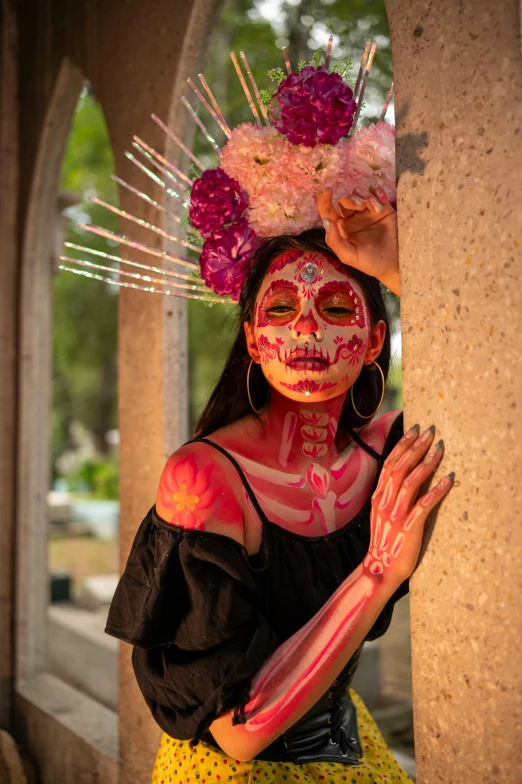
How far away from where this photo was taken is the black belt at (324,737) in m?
1.69

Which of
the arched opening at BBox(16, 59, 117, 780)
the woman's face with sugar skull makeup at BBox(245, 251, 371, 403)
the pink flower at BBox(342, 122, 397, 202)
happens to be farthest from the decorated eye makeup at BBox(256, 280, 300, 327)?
the arched opening at BBox(16, 59, 117, 780)

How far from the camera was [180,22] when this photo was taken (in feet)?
8.16

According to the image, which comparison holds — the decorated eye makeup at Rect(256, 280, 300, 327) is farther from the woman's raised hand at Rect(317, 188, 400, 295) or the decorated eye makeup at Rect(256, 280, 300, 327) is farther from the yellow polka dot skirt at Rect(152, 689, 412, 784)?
the yellow polka dot skirt at Rect(152, 689, 412, 784)

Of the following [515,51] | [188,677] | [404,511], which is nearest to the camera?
[515,51]

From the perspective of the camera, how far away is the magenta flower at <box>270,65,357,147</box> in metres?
1.59

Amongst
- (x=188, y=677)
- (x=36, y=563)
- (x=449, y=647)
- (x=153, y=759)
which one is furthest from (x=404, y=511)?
(x=36, y=563)

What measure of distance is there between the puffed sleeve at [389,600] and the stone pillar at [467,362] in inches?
13.0

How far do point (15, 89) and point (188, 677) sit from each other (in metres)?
3.29

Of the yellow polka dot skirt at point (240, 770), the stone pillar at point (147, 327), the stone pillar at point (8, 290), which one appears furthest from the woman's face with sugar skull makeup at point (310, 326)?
the stone pillar at point (8, 290)

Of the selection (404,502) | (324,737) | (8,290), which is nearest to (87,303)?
(8,290)

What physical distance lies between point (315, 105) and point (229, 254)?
399mm

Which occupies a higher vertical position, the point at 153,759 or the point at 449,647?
the point at 449,647

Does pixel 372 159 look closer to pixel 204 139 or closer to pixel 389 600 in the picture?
pixel 389 600

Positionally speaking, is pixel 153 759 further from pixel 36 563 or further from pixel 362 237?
pixel 362 237
